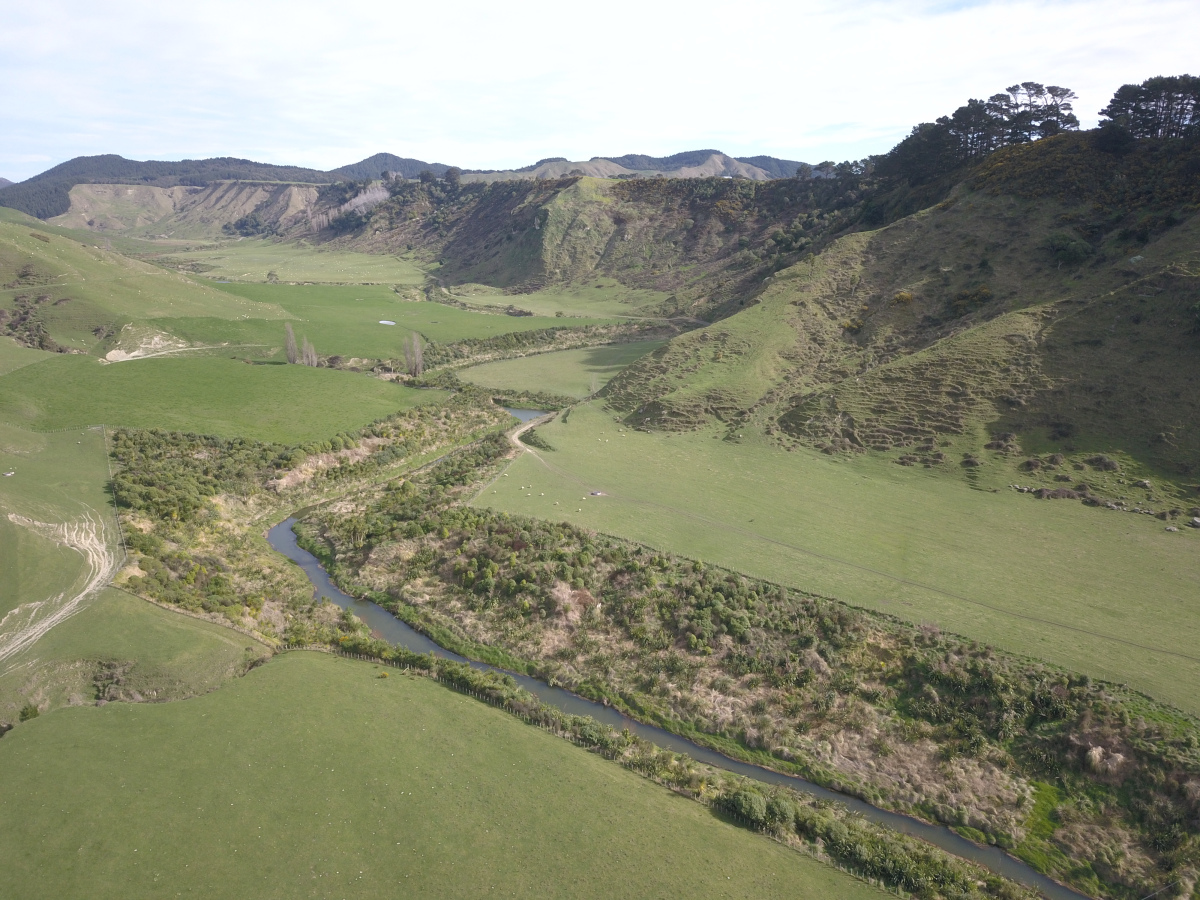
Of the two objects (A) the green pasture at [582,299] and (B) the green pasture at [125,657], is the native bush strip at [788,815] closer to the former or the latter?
(B) the green pasture at [125,657]

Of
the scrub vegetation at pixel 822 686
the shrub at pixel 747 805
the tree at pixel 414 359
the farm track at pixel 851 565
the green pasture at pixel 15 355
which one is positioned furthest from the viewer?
the tree at pixel 414 359

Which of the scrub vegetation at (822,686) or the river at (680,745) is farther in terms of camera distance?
the scrub vegetation at (822,686)

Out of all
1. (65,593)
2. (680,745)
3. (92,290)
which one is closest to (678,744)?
(680,745)

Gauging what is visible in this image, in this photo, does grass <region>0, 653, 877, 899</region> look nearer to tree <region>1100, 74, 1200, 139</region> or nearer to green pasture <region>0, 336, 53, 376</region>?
green pasture <region>0, 336, 53, 376</region>

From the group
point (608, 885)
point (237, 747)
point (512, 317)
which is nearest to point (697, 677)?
point (608, 885)

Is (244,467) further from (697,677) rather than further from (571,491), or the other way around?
(697,677)

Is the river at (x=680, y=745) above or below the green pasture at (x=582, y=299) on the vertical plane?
below

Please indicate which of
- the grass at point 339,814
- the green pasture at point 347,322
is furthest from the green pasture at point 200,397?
the grass at point 339,814
